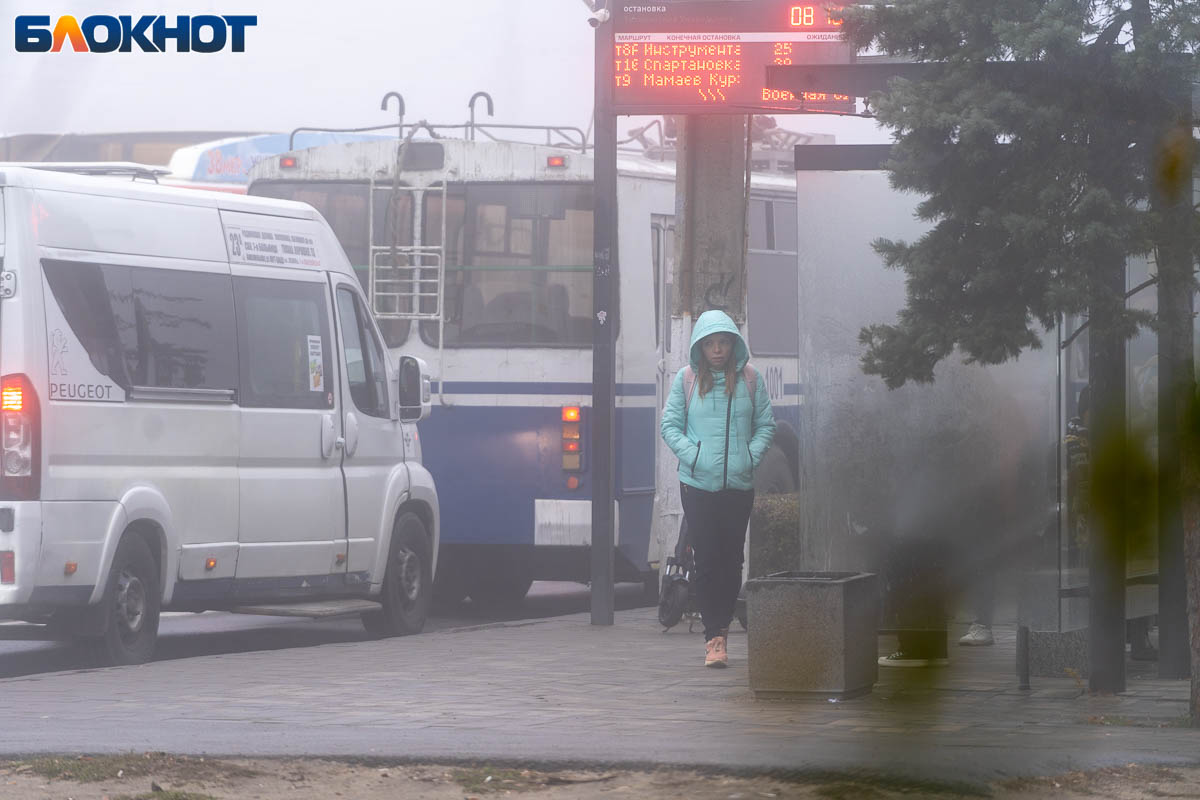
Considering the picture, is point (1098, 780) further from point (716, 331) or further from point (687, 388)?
point (687, 388)

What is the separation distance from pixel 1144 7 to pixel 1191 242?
87 cm

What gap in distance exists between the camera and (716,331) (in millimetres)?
8797

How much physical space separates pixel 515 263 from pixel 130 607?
490cm

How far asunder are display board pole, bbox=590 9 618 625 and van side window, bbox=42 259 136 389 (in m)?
3.21

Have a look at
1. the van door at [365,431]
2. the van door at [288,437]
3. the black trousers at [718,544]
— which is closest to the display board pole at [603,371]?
the van door at [365,431]

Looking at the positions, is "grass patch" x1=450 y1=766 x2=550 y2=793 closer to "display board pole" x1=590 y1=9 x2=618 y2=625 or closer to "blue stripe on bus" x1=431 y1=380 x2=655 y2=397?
"display board pole" x1=590 y1=9 x2=618 y2=625

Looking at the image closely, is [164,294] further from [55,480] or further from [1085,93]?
[1085,93]

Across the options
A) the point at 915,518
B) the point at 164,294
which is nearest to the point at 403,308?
the point at 164,294

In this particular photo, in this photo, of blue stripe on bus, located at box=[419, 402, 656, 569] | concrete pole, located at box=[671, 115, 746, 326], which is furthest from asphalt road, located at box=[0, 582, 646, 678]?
concrete pole, located at box=[671, 115, 746, 326]

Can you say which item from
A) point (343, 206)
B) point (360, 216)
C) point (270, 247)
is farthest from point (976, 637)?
point (343, 206)

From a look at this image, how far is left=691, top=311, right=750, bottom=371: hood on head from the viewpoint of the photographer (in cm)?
881

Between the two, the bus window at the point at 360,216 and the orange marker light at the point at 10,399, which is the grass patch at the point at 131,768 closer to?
the orange marker light at the point at 10,399

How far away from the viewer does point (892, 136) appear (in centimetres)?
695

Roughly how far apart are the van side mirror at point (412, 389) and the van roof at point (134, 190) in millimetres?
1178
